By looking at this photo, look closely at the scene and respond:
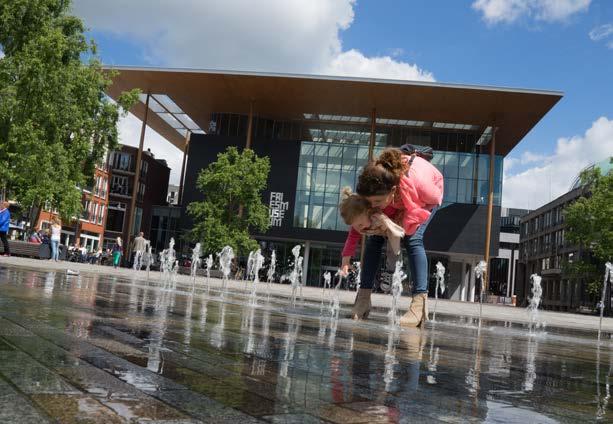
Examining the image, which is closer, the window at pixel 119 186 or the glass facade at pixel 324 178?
the glass facade at pixel 324 178

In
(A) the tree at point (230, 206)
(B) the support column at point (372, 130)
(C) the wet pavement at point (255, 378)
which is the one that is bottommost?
(C) the wet pavement at point (255, 378)

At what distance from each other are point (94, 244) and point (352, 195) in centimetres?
7026

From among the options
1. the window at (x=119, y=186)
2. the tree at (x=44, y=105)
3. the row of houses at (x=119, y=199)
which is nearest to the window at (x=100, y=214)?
the row of houses at (x=119, y=199)

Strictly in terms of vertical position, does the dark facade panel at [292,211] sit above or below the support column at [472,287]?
above

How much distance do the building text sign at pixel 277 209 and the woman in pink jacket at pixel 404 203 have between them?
1572 inches

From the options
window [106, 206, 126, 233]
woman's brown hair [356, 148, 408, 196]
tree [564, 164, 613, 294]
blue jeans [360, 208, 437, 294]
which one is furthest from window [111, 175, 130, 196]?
woman's brown hair [356, 148, 408, 196]

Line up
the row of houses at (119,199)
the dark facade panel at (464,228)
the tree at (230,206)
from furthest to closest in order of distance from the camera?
the row of houses at (119,199) → the dark facade panel at (464,228) → the tree at (230,206)

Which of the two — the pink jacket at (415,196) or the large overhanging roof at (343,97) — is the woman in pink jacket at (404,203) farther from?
the large overhanging roof at (343,97)

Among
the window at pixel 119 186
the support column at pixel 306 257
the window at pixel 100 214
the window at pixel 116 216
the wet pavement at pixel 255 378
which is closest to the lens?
the wet pavement at pixel 255 378

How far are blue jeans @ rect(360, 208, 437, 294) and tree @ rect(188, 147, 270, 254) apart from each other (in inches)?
1144

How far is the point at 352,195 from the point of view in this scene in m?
5.16

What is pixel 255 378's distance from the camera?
7.08ft

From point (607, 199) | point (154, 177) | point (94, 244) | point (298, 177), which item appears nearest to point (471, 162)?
point (607, 199)

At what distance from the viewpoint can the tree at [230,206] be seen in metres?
35.0
